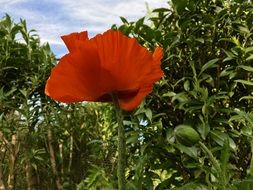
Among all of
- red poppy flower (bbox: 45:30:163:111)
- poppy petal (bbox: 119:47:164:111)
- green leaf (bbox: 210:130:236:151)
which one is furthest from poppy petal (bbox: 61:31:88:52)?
green leaf (bbox: 210:130:236:151)

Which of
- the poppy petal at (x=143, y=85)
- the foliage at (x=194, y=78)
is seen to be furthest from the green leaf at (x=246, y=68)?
the poppy petal at (x=143, y=85)

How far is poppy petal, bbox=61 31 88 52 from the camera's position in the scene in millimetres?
926

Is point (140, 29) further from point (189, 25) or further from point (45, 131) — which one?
point (45, 131)

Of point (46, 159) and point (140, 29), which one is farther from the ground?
point (140, 29)

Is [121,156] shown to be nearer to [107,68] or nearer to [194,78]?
[107,68]

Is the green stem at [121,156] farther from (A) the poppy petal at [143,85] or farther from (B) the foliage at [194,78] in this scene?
(B) the foliage at [194,78]

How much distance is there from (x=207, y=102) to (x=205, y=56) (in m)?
0.51

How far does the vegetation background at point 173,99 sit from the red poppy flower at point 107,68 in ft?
3.22

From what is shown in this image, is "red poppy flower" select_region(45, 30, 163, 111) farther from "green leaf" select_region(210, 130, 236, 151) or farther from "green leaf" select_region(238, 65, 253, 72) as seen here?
"green leaf" select_region(238, 65, 253, 72)

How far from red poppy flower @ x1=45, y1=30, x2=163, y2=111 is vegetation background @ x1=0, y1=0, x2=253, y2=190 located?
0.98 metres

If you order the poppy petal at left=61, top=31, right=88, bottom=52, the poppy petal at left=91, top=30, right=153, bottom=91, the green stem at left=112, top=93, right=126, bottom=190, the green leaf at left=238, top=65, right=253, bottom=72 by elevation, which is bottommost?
the green stem at left=112, top=93, right=126, bottom=190

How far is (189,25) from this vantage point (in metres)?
→ 2.71

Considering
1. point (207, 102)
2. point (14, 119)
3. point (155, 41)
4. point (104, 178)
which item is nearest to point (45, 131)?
point (14, 119)

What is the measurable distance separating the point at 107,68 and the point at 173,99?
5.22ft
